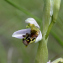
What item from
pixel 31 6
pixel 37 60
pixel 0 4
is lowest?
pixel 37 60

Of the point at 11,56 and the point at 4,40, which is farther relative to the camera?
the point at 4,40

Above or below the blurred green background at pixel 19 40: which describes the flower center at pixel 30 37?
below

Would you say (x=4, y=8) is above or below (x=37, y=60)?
above

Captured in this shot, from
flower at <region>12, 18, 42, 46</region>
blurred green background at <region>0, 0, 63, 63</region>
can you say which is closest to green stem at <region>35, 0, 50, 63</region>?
flower at <region>12, 18, 42, 46</region>

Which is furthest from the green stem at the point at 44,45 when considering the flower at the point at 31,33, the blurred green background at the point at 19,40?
the blurred green background at the point at 19,40

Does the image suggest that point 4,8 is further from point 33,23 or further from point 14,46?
point 33,23

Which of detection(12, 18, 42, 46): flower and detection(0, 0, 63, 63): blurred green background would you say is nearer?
detection(12, 18, 42, 46): flower

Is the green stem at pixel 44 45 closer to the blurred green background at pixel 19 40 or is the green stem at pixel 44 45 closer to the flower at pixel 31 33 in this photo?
the flower at pixel 31 33

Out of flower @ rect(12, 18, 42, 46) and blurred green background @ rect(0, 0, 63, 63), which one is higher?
blurred green background @ rect(0, 0, 63, 63)

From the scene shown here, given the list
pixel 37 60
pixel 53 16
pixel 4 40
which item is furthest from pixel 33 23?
pixel 4 40

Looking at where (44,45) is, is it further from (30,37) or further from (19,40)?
(19,40)

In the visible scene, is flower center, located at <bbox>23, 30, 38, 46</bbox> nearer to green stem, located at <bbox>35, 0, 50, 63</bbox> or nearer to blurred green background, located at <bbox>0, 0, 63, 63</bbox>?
green stem, located at <bbox>35, 0, 50, 63</bbox>
